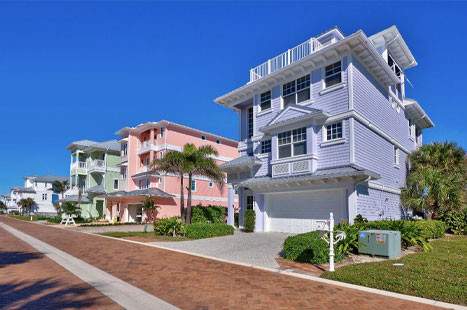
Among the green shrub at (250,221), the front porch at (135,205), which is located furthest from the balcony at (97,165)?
the green shrub at (250,221)

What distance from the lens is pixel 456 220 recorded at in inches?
840

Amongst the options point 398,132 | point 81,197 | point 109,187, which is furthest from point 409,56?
point 81,197

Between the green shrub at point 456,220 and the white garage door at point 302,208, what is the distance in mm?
7595

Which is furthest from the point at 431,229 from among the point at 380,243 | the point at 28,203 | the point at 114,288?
the point at 28,203

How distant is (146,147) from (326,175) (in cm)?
2796

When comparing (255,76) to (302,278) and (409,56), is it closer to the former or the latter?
(409,56)

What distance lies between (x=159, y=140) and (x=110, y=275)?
3218cm

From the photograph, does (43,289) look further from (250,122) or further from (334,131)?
(250,122)

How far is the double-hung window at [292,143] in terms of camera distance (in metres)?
21.2

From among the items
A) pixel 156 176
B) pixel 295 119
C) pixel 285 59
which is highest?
pixel 285 59

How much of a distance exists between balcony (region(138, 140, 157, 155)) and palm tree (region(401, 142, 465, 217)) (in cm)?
2679

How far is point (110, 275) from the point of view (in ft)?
32.6

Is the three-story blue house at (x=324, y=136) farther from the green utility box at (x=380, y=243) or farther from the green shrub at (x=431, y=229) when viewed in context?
the green utility box at (x=380, y=243)

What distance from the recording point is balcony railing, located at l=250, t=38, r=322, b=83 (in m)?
22.2
